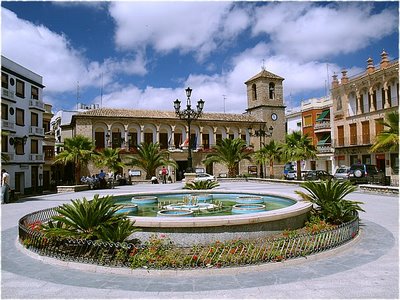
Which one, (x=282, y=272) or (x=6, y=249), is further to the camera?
(x=6, y=249)

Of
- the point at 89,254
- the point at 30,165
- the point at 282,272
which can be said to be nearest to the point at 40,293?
the point at 89,254

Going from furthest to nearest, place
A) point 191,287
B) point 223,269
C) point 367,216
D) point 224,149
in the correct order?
point 224,149
point 367,216
point 223,269
point 191,287

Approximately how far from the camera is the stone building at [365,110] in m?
32.6

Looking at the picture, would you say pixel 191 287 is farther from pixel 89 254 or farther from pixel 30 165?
pixel 30 165

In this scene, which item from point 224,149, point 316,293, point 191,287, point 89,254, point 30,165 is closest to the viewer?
point 316,293

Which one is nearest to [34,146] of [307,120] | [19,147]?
[19,147]

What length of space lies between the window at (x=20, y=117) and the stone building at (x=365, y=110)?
103 feet

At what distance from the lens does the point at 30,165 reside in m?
30.0

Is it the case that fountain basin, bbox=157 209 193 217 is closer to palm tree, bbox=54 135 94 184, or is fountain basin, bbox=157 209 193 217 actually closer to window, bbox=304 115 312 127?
palm tree, bbox=54 135 94 184

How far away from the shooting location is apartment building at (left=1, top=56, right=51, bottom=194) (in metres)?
26.7

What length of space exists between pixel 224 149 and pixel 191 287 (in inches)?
1155

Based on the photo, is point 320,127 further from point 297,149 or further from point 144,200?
point 144,200

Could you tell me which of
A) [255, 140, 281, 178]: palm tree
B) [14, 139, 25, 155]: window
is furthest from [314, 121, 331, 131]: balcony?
[14, 139, 25, 155]: window

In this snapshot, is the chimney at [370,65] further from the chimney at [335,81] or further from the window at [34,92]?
the window at [34,92]
